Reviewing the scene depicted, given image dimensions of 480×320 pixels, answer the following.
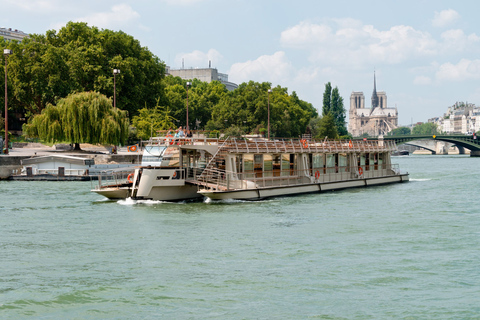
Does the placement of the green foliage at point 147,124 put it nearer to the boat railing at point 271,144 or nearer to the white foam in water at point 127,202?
the boat railing at point 271,144

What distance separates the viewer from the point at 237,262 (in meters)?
18.8

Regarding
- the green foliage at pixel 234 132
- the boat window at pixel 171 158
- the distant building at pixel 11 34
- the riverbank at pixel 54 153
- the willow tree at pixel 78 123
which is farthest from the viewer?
the distant building at pixel 11 34

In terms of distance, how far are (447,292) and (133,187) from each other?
20.2 meters

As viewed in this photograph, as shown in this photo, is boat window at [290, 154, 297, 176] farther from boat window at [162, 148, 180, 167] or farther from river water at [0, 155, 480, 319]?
boat window at [162, 148, 180, 167]

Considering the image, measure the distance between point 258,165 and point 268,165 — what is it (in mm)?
1017

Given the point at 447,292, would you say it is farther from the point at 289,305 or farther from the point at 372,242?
the point at 372,242

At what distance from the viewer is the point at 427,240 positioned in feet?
73.9

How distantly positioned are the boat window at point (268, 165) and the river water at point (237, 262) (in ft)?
17.7

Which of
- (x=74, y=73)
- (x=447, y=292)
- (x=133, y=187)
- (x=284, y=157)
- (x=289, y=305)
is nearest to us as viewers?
(x=289, y=305)

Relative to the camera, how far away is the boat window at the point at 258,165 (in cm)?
3659

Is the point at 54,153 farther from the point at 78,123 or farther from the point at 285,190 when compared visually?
the point at 285,190

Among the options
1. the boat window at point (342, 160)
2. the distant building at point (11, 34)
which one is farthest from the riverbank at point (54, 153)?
the distant building at point (11, 34)

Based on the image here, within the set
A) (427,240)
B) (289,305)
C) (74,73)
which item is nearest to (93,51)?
(74,73)

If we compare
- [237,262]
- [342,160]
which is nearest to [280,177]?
[342,160]
